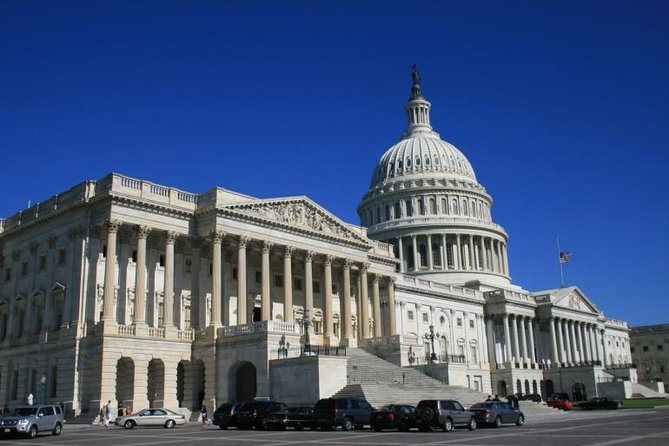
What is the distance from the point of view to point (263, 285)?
63.9m

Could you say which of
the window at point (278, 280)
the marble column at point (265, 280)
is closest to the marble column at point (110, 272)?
the marble column at point (265, 280)

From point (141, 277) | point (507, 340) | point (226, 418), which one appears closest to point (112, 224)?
point (141, 277)

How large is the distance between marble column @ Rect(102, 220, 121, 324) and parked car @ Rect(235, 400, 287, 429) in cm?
1618

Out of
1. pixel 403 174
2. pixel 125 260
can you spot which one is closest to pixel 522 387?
pixel 403 174

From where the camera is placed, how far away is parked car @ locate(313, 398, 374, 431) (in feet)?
134

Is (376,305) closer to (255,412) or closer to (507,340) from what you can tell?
(255,412)

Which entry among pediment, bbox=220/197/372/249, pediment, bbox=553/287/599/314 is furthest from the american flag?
pediment, bbox=220/197/372/249

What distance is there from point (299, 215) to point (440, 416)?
34.0m

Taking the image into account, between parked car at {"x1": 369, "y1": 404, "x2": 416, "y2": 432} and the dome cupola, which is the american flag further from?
parked car at {"x1": 369, "y1": 404, "x2": 416, "y2": 432}

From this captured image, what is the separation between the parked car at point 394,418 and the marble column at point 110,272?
24.4 metres

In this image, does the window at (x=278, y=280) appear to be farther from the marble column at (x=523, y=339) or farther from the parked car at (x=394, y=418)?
the marble column at (x=523, y=339)

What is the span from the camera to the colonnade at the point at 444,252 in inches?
5007

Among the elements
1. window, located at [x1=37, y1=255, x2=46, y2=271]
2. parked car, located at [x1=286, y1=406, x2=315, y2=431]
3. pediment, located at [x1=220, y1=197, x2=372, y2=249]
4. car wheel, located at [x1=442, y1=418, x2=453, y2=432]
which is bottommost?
car wheel, located at [x1=442, y1=418, x2=453, y2=432]

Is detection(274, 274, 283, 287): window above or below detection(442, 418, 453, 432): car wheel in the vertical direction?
above
